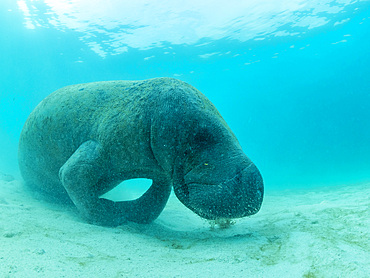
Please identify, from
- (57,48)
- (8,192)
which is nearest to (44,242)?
(8,192)

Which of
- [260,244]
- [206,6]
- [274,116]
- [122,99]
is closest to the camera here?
[260,244]

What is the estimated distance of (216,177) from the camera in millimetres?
2654

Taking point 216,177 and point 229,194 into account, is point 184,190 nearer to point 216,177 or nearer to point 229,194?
point 216,177

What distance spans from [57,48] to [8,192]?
80.6 ft

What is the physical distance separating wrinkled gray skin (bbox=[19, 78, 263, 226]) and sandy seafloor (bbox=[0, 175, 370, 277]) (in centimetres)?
43

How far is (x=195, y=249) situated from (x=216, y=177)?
0.74 metres

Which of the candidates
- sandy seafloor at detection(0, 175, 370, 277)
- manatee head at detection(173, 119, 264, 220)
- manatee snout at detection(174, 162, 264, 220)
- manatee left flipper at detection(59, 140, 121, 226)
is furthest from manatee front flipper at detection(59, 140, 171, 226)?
manatee snout at detection(174, 162, 264, 220)

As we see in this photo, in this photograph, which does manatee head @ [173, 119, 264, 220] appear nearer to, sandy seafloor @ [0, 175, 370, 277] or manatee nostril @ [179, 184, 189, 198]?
manatee nostril @ [179, 184, 189, 198]

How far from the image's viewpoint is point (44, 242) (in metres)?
2.29

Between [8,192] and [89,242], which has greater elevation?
[8,192]

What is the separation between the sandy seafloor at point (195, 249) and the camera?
1765 millimetres

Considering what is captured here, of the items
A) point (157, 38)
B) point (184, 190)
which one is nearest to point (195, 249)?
point (184, 190)

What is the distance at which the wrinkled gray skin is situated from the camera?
2646 mm

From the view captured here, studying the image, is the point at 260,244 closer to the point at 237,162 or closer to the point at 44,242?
the point at 237,162
